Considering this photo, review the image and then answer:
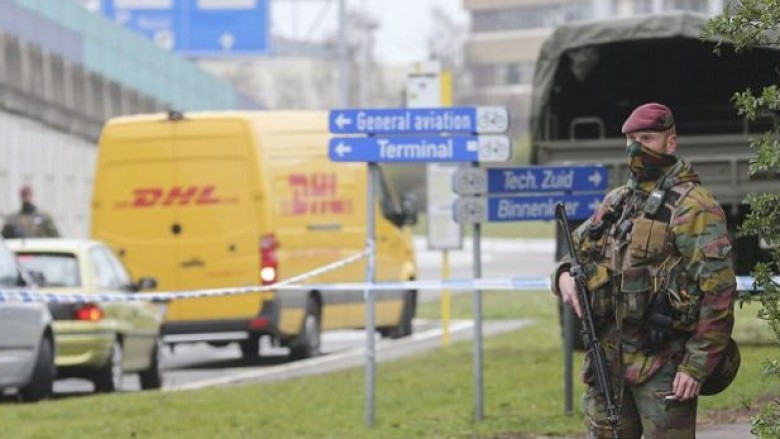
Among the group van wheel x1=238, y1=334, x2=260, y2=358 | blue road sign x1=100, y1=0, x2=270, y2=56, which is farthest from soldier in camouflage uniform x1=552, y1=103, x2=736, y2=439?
blue road sign x1=100, y1=0, x2=270, y2=56

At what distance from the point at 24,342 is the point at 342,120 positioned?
13.3ft

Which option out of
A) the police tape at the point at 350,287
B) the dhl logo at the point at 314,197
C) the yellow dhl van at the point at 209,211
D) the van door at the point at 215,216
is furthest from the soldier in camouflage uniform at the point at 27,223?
the police tape at the point at 350,287

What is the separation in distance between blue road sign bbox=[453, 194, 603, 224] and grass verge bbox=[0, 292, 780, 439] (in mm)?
1237

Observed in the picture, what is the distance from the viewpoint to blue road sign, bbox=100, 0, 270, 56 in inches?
1801

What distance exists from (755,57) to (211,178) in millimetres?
6178

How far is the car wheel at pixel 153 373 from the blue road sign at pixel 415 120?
665 cm

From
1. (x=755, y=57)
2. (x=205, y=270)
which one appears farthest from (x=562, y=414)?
(x=205, y=270)

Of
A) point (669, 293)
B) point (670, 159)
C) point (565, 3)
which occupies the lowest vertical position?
point (669, 293)

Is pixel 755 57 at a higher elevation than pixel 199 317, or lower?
higher

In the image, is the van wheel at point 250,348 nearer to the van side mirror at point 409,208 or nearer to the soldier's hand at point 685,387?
the van side mirror at point 409,208

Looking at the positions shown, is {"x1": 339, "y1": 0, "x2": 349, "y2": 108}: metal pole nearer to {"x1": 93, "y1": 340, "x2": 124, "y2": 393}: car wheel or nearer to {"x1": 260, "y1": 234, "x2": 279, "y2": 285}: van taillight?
{"x1": 260, "y1": 234, "x2": 279, "y2": 285}: van taillight

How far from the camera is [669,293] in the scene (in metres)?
7.13

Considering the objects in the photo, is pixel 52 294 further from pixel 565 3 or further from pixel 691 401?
pixel 565 3

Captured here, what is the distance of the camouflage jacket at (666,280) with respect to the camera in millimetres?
7016
